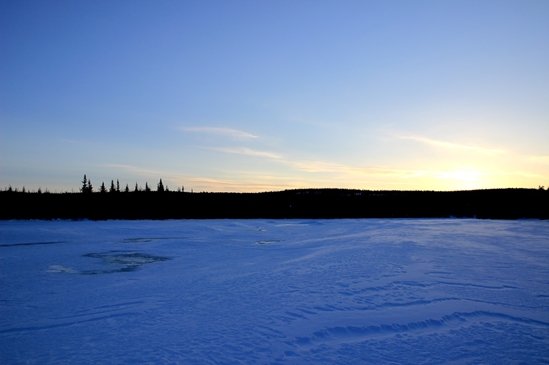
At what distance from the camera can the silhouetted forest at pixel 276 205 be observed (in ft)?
155

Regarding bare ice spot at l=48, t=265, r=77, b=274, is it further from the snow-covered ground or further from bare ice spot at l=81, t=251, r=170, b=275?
bare ice spot at l=81, t=251, r=170, b=275

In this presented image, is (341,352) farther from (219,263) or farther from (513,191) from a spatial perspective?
(513,191)

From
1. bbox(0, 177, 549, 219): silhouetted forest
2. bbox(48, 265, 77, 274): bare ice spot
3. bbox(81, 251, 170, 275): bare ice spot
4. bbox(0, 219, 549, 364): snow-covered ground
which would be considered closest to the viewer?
bbox(0, 219, 549, 364): snow-covered ground

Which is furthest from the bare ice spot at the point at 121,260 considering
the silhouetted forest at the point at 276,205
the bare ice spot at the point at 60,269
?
the silhouetted forest at the point at 276,205

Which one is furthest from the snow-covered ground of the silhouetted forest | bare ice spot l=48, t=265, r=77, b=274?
the silhouetted forest

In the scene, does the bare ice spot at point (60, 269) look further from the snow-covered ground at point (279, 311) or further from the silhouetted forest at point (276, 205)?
the silhouetted forest at point (276, 205)

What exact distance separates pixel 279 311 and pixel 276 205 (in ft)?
172

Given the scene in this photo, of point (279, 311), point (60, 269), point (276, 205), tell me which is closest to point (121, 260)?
point (60, 269)

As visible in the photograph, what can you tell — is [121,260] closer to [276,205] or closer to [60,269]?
[60,269]

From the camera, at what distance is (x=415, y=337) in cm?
473

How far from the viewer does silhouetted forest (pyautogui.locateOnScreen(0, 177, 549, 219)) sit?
47219 millimetres

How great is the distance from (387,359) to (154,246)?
525 inches

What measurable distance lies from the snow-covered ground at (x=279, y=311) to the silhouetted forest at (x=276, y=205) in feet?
127

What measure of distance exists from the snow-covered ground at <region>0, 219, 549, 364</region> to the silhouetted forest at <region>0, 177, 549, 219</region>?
3865 centimetres
